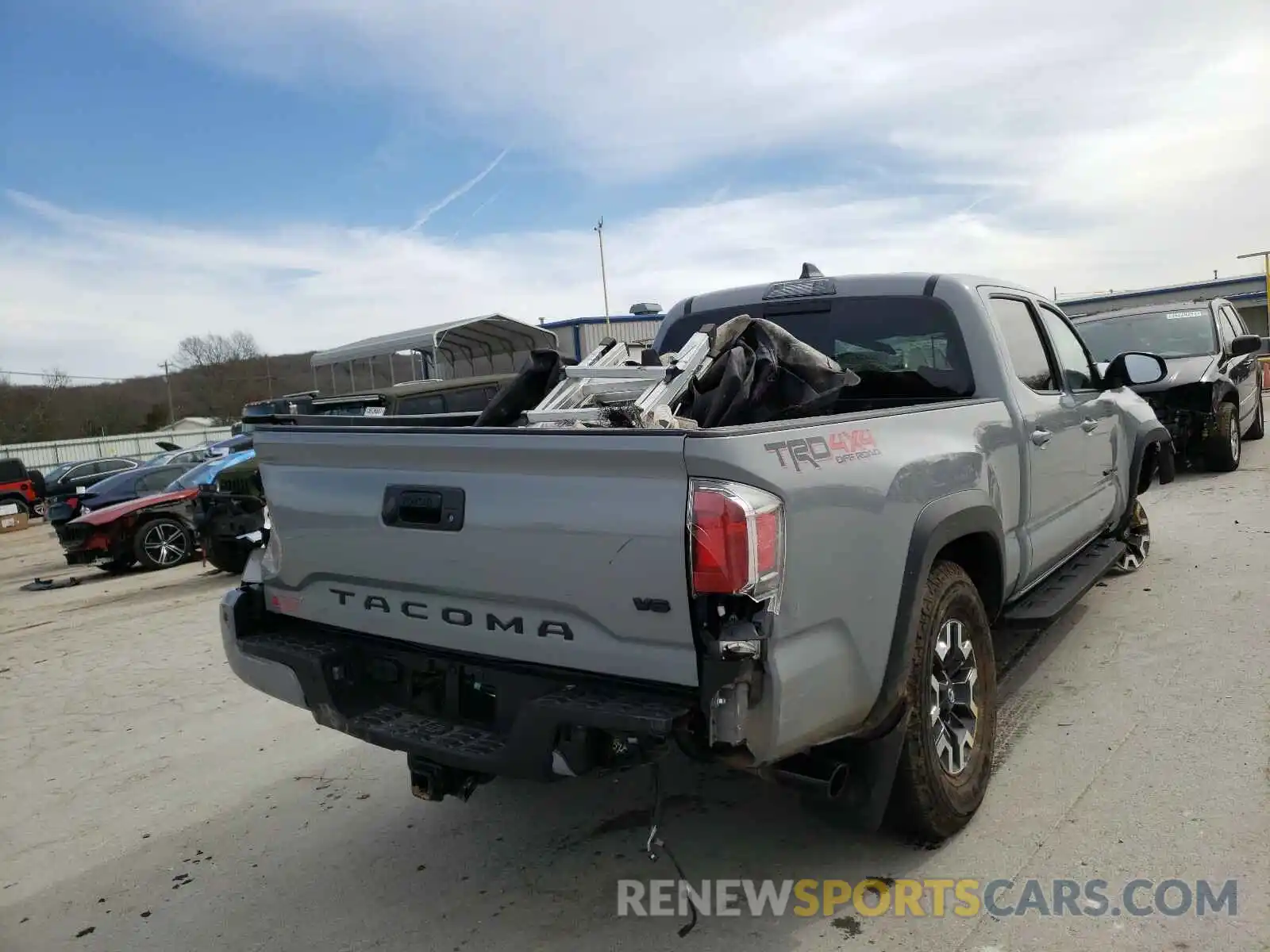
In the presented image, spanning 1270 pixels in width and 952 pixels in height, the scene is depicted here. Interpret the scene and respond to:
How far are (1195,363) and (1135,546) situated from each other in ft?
14.6

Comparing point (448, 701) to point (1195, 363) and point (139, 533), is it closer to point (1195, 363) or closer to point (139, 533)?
point (1195, 363)

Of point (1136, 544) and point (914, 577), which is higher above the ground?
point (914, 577)

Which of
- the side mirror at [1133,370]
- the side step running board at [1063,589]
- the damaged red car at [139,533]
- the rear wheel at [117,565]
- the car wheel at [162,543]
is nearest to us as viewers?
the side step running board at [1063,589]

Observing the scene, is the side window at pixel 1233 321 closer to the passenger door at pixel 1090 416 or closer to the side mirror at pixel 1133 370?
the side mirror at pixel 1133 370

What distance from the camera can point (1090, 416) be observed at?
4.75 m

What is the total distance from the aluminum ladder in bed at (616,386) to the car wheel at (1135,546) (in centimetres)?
418

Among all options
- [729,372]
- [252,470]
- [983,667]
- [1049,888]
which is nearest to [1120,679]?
[983,667]

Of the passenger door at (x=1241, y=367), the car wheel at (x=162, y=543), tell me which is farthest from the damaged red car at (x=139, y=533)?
the passenger door at (x=1241, y=367)

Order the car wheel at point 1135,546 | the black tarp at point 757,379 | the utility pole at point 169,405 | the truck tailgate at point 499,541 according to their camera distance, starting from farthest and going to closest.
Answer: the utility pole at point 169,405, the car wheel at point 1135,546, the black tarp at point 757,379, the truck tailgate at point 499,541

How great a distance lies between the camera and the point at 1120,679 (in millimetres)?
4301

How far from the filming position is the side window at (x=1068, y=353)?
4.64 m

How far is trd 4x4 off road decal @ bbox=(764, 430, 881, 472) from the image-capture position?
7.75 ft

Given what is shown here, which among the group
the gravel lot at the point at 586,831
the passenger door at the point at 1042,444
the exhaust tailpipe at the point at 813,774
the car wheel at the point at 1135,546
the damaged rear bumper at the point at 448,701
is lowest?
the gravel lot at the point at 586,831

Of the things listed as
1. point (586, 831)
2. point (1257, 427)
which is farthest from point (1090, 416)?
point (1257, 427)
